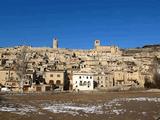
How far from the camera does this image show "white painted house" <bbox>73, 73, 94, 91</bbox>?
315 ft

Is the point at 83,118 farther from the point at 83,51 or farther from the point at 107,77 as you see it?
the point at 83,51

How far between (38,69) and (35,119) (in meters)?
85.3

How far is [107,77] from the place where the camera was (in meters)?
107

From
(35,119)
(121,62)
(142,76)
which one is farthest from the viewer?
(121,62)

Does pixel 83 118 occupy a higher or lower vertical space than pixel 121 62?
lower

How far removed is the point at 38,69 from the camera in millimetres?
111000

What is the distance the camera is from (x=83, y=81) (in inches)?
Result: 3807

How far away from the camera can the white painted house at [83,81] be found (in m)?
95.9

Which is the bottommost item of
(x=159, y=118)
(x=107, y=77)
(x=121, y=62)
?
(x=159, y=118)

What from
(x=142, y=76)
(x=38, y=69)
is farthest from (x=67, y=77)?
(x=142, y=76)

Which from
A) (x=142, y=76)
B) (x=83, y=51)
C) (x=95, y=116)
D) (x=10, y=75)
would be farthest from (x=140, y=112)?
(x=83, y=51)

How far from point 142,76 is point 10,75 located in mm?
49770

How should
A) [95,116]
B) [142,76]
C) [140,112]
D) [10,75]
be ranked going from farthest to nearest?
[142,76] < [10,75] < [140,112] < [95,116]

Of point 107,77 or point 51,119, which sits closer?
point 51,119
